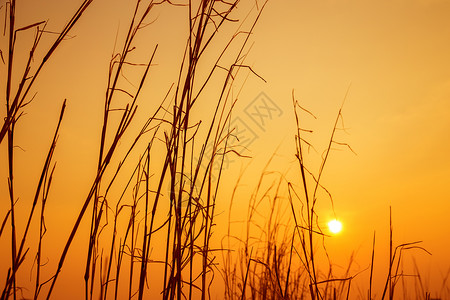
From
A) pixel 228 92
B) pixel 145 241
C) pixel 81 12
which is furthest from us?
pixel 228 92

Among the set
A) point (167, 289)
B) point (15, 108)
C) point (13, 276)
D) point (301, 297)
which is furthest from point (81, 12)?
point (301, 297)

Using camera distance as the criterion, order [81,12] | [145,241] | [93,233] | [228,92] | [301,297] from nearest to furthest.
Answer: [81,12] < [93,233] < [145,241] < [228,92] < [301,297]

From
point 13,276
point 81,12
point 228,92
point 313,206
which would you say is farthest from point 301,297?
point 81,12

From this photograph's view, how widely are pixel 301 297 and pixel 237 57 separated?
2421 millimetres

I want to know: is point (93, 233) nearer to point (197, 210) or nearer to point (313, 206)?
point (197, 210)

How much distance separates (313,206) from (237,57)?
44cm

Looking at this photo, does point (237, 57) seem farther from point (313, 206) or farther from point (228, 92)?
point (313, 206)

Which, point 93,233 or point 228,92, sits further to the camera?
point 228,92

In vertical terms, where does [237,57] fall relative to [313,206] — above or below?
above

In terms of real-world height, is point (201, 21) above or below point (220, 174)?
above

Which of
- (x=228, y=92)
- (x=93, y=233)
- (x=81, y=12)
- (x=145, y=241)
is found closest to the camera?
(x=81, y=12)

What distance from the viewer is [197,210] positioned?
3.33 ft

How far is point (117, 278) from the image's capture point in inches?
42.3

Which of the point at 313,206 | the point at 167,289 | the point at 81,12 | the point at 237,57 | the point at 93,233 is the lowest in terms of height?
the point at 167,289
